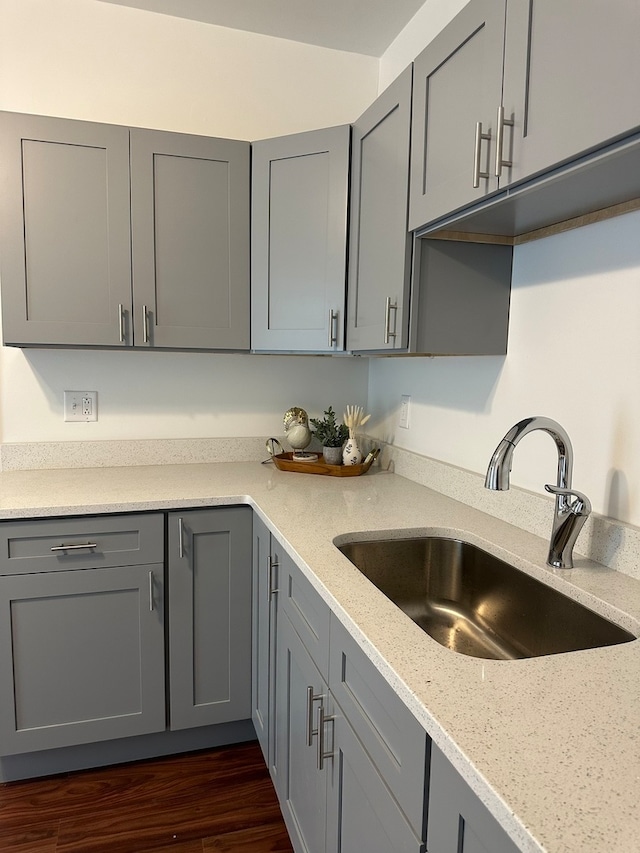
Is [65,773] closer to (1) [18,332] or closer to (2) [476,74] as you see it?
(1) [18,332]

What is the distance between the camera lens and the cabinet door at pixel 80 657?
6.07 feet

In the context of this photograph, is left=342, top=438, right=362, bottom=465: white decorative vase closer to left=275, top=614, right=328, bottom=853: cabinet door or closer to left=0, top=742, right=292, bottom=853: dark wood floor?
left=275, top=614, right=328, bottom=853: cabinet door

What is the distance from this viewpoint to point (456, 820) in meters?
0.76

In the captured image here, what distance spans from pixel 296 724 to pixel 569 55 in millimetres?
1550

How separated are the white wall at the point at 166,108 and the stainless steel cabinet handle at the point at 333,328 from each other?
1.78ft

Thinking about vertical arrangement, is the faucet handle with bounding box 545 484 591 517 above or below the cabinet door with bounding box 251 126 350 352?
below

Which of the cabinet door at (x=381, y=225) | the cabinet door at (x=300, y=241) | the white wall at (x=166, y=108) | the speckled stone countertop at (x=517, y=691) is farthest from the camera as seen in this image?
the white wall at (x=166, y=108)

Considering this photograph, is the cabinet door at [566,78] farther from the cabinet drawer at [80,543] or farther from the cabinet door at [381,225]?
the cabinet drawer at [80,543]

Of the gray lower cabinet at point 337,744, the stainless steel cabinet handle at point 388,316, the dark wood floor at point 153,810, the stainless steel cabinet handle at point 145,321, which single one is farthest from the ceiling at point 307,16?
the dark wood floor at point 153,810

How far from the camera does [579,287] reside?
4.69 ft

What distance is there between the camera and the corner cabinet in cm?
199

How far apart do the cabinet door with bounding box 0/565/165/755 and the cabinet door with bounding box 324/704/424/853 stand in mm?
923

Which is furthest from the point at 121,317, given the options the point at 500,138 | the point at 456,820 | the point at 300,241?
the point at 456,820

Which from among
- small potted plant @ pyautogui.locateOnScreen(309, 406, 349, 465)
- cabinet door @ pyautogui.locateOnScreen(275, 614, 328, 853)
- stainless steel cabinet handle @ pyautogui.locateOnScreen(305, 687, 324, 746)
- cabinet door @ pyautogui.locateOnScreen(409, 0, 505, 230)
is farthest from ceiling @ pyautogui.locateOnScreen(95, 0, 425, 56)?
stainless steel cabinet handle @ pyautogui.locateOnScreen(305, 687, 324, 746)
